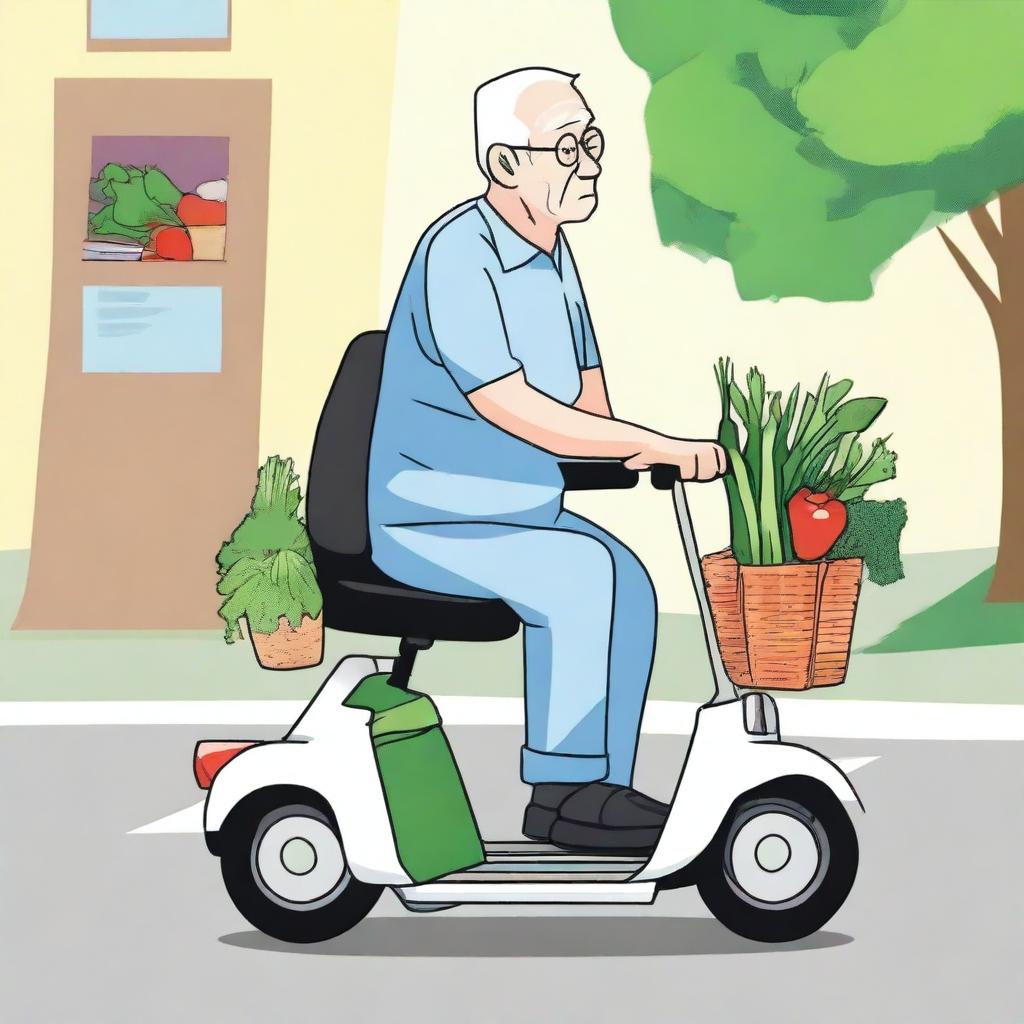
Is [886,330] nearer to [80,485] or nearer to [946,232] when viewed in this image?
[946,232]

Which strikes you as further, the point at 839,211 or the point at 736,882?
the point at 839,211

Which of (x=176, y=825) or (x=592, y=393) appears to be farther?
(x=176, y=825)

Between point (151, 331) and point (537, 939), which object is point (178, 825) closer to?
point (537, 939)

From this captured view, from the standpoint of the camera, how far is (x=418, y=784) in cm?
Answer: 391

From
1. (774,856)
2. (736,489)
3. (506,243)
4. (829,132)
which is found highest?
(829,132)

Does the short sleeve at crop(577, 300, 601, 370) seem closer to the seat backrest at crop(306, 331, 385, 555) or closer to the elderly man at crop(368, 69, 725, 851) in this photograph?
the elderly man at crop(368, 69, 725, 851)

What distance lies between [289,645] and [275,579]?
27cm

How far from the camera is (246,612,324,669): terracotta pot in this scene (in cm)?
714

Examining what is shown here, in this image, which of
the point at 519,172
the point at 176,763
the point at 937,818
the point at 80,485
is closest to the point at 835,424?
the point at 519,172

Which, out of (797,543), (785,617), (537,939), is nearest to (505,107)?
(797,543)

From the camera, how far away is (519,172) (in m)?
4.05

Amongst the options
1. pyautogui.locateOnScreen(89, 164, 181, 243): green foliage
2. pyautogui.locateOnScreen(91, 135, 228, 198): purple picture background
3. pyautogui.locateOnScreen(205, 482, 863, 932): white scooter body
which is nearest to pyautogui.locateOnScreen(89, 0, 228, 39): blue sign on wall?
pyautogui.locateOnScreen(91, 135, 228, 198): purple picture background

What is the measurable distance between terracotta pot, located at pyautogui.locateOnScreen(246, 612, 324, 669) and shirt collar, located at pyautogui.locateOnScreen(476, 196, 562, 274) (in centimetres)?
333

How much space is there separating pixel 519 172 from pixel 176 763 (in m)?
2.73
